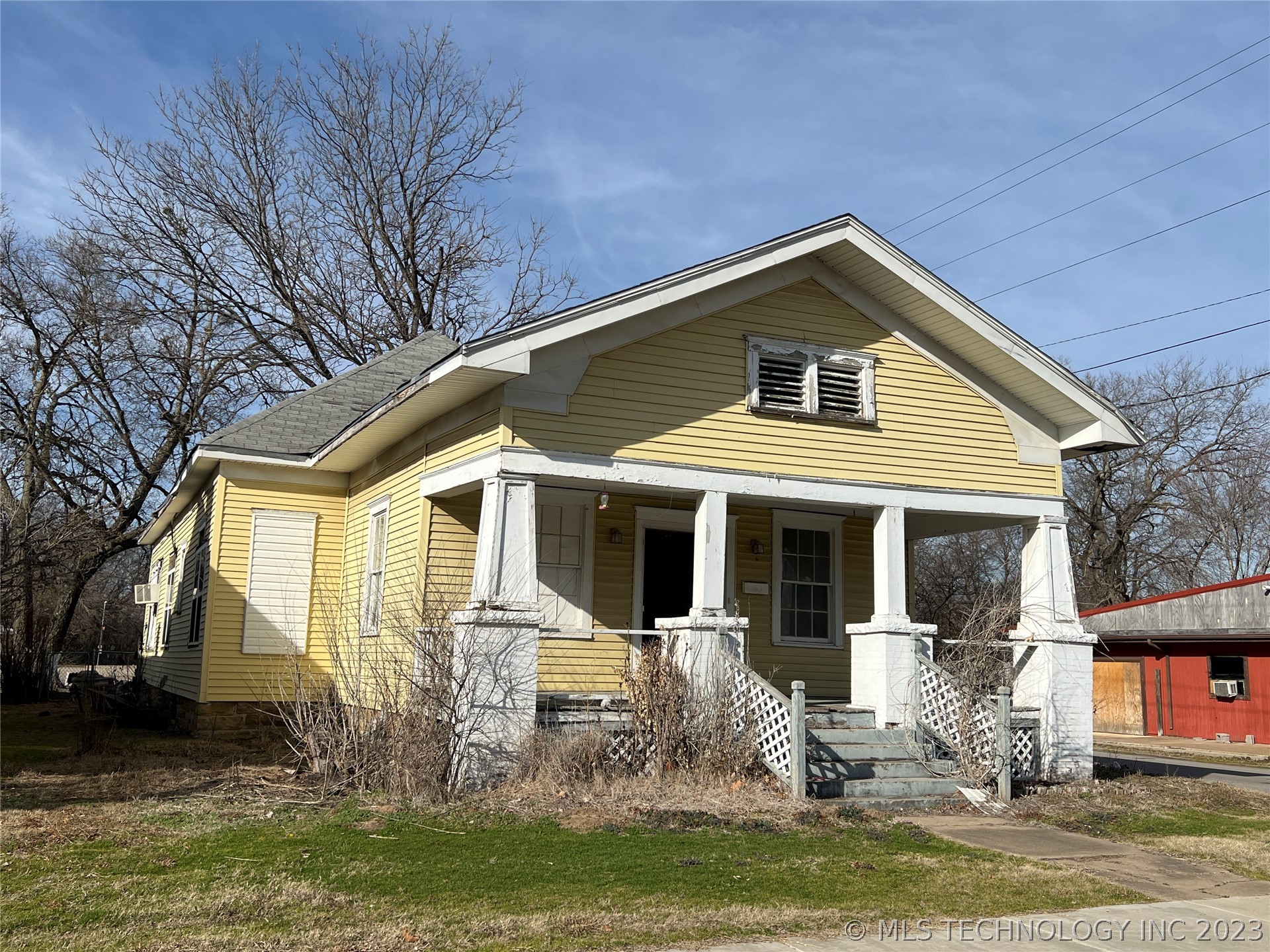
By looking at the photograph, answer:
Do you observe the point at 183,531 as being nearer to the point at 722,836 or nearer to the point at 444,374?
the point at 444,374

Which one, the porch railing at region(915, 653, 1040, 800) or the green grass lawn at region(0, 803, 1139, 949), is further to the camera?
the porch railing at region(915, 653, 1040, 800)

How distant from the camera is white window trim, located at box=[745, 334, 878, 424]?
41.6 ft

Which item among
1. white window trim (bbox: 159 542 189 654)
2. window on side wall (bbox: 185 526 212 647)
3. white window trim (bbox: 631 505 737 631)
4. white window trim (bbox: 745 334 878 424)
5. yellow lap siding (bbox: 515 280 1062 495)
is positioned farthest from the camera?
white window trim (bbox: 159 542 189 654)

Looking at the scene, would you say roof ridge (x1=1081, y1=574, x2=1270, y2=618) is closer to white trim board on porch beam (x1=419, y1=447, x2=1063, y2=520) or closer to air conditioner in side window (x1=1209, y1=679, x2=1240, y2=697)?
air conditioner in side window (x1=1209, y1=679, x2=1240, y2=697)

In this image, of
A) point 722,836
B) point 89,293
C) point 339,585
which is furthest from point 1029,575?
point 89,293

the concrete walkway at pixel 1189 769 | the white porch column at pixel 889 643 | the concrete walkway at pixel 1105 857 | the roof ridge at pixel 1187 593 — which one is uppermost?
the roof ridge at pixel 1187 593

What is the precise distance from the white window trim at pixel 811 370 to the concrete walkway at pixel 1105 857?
482 cm

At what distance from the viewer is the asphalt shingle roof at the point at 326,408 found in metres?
16.6

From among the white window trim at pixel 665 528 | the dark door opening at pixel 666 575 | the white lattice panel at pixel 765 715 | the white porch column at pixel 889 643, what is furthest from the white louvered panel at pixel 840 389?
the white lattice panel at pixel 765 715

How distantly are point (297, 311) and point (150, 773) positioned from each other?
20.2m

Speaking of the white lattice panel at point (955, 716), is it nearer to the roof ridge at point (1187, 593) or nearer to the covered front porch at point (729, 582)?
the covered front porch at point (729, 582)

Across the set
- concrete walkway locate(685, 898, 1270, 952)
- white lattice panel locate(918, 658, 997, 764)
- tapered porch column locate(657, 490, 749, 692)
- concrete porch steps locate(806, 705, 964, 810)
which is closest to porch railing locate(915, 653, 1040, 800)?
white lattice panel locate(918, 658, 997, 764)

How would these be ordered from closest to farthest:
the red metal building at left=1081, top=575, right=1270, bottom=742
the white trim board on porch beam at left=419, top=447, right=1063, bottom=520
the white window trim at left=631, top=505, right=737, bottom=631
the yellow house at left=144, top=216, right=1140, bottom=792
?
1. the white trim board on porch beam at left=419, top=447, right=1063, bottom=520
2. the yellow house at left=144, top=216, right=1140, bottom=792
3. the white window trim at left=631, top=505, right=737, bottom=631
4. the red metal building at left=1081, top=575, right=1270, bottom=742

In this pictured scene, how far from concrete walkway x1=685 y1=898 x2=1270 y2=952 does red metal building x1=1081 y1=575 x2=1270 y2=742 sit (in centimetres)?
1862
